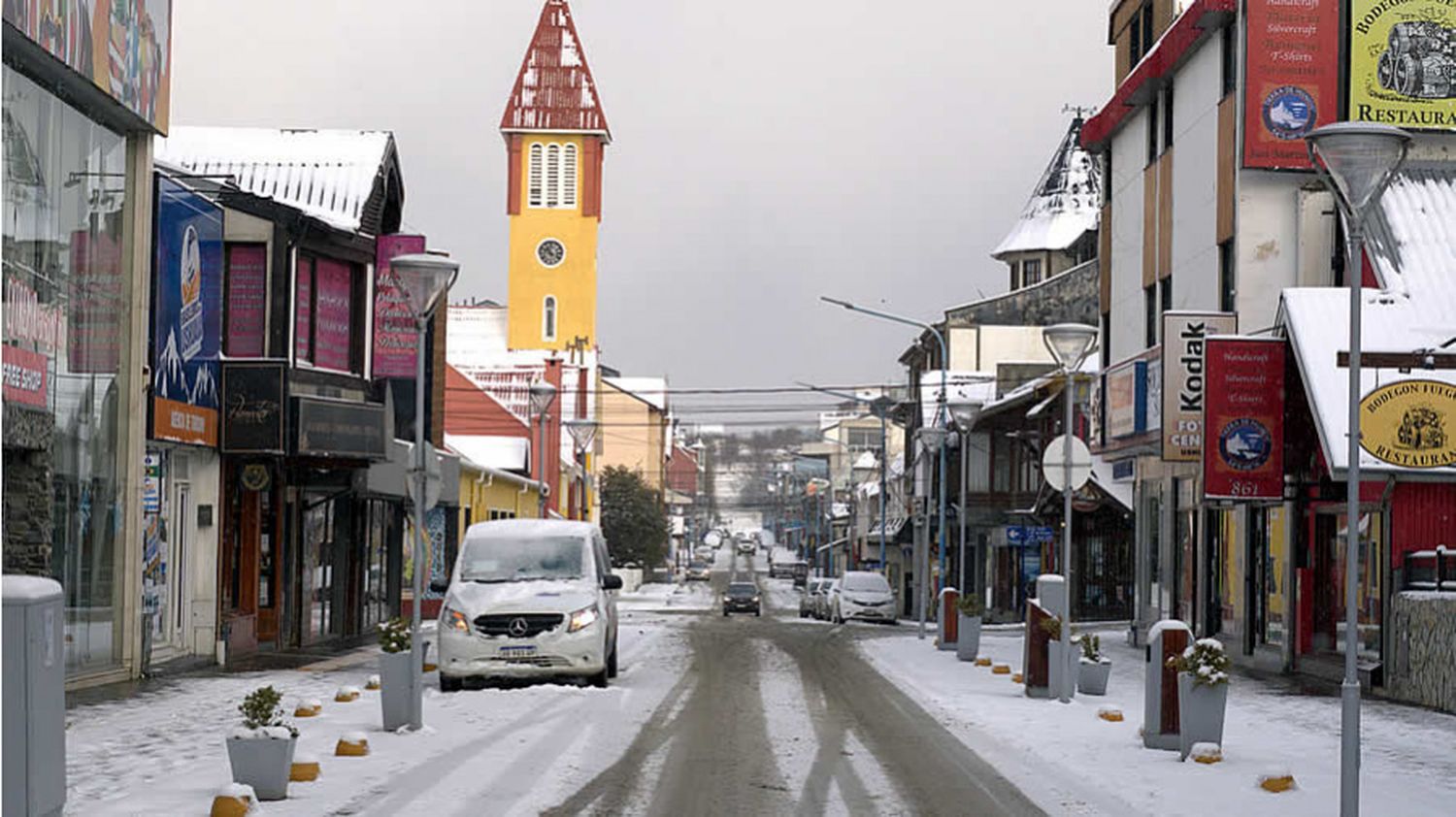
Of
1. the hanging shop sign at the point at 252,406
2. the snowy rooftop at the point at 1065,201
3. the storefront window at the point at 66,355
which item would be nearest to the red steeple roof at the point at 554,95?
the snowy rooftop at the point at 1065,201

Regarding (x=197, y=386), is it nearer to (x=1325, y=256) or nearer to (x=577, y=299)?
(x=1325, y=256)

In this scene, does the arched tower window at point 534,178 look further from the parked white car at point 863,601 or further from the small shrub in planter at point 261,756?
the small shrub in planter at point 261,756

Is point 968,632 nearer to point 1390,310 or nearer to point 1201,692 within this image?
point 1390,310

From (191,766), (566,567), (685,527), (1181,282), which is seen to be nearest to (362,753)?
(191,766)

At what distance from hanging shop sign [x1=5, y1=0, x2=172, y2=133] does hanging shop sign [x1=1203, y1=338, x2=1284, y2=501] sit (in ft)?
47.4

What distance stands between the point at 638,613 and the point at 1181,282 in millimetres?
26468

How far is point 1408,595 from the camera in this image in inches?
949

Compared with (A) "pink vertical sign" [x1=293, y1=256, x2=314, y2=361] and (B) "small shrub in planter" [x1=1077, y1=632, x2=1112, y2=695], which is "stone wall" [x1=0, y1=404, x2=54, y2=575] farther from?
(B) "small shrub in planter" [x1=1077, y1=632, x2=1112, y2=695]

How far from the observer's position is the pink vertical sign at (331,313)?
31953mm

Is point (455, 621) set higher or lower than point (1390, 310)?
lower

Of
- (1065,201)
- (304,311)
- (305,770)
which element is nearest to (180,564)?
(304,311)

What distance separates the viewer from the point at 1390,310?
27016 millimetres

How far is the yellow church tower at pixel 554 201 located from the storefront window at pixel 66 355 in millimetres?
73441

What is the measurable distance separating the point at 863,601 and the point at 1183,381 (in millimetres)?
26972
